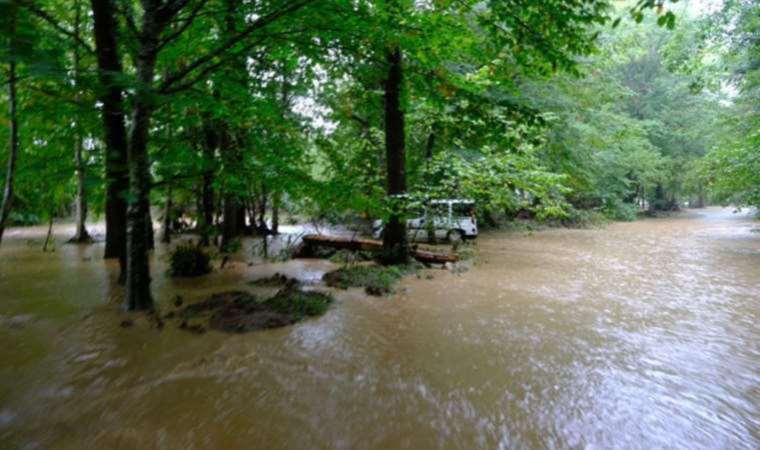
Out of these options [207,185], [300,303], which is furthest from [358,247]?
[300,303]

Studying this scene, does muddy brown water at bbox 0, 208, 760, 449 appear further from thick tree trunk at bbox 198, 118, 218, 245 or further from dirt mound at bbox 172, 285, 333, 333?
thick tree trunk at bbox 198, 118, 218, 245

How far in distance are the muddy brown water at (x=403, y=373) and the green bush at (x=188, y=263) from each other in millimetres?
950

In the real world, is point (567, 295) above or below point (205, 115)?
below

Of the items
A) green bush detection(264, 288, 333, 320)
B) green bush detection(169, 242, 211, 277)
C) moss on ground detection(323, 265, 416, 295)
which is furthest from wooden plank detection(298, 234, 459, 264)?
green bush detection(264, 288, 333, 320)

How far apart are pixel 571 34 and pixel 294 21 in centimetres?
318

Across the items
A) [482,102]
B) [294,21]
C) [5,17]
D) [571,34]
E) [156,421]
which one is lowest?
[156,421]

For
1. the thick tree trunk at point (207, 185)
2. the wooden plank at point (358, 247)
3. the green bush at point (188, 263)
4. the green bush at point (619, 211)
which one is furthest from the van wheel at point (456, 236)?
the green bush at point (619, 211)

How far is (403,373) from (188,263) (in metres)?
6.42

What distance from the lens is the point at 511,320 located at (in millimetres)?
6266

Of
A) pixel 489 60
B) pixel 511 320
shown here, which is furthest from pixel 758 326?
pixel 489 60

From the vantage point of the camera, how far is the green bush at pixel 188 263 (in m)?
9.04

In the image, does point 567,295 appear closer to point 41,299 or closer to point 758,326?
point 758,326

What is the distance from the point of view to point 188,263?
908 cm

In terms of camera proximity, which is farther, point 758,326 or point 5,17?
point 758,326
